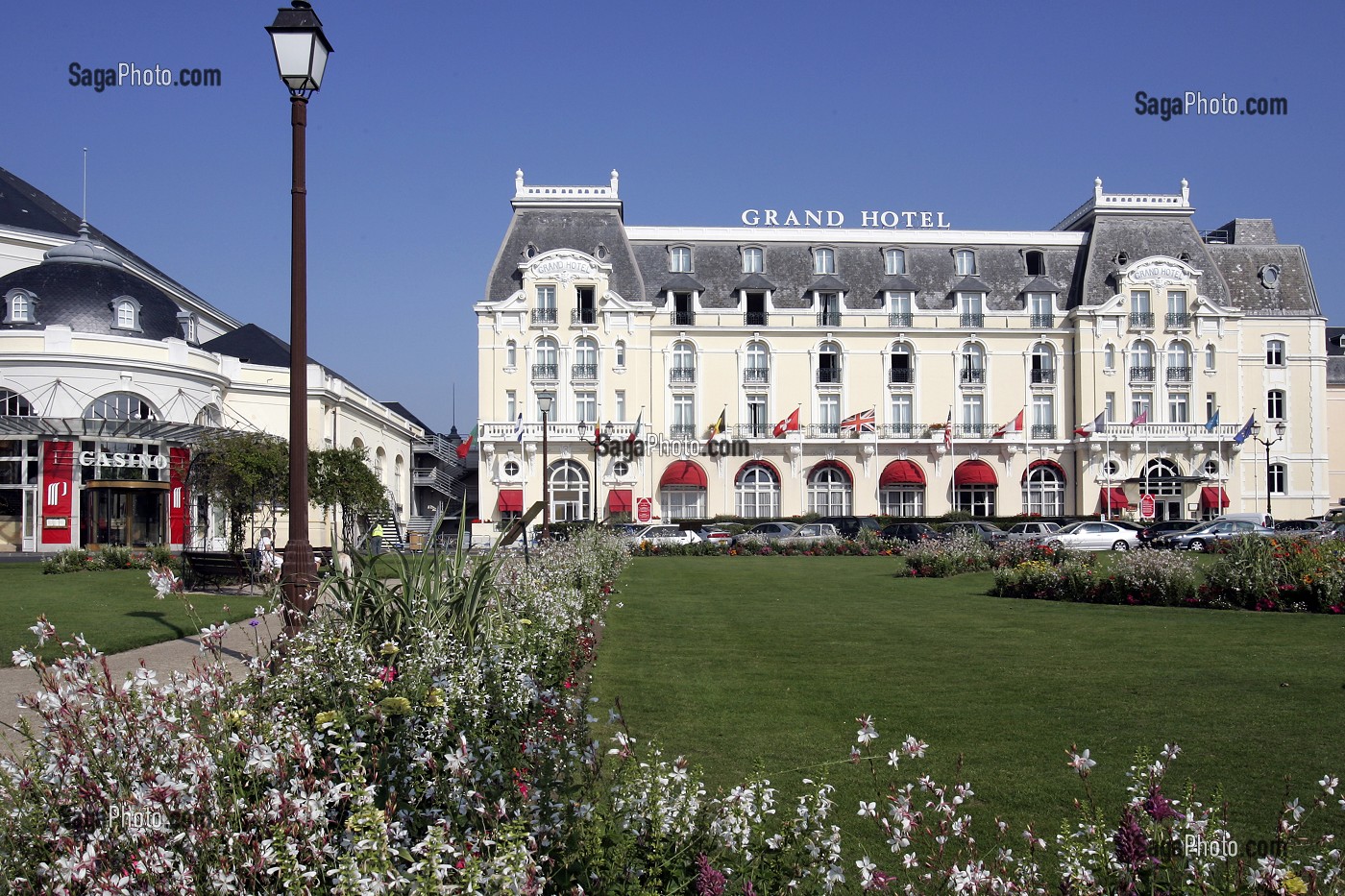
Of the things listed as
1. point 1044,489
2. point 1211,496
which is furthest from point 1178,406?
point 1044,489

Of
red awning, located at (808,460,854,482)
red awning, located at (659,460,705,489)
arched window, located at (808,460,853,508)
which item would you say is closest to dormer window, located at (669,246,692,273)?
red awning, located at (659,460,705,489)

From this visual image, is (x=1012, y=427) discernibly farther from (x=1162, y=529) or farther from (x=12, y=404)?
(x=12, y=404)

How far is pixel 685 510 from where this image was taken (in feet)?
185

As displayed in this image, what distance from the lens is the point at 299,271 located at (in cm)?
988

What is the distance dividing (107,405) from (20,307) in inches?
260

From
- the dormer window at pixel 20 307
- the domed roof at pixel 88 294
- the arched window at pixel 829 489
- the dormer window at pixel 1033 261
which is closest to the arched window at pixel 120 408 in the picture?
the domed roof at pixel 88 294

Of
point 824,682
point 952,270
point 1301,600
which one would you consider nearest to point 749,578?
point 1301,600

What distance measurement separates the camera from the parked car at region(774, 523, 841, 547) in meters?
37.9

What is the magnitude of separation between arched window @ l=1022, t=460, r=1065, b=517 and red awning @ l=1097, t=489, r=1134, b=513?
235cm

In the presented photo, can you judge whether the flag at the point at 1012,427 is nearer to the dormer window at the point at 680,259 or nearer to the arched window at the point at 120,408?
the dormer window at the point at 680,259

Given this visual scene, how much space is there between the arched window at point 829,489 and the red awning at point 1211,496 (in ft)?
61.8

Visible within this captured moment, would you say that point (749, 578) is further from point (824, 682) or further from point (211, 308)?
point (211, 308)

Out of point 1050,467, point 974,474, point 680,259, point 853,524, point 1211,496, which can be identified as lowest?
point 853,524

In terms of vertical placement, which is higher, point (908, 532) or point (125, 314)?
point (125, 314)
